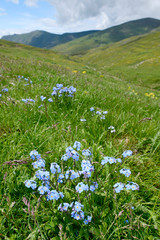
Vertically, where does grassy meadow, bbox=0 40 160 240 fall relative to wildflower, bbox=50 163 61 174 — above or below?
below

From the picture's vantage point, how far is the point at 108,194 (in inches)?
92.9

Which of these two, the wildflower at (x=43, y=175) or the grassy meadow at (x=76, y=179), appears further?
the grassy meadow at (x=76, y=179)

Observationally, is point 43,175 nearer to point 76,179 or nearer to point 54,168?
point 54,168

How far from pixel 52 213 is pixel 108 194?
0.86 meters

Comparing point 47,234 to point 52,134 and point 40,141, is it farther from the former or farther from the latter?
point 52,134

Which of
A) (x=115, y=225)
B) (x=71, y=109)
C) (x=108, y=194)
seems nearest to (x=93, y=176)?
(x=108, y=194)

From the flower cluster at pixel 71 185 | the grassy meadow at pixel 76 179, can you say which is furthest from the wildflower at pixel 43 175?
the grassy meadow at pixel 76 179

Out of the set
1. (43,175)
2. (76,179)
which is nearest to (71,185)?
(76,179)

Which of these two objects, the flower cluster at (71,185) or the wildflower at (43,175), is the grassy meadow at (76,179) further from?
the wildflower at (43,175)

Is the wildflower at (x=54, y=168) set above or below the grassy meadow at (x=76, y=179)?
above

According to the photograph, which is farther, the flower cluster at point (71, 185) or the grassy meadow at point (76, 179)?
the grassy meadow at point (76, 179)

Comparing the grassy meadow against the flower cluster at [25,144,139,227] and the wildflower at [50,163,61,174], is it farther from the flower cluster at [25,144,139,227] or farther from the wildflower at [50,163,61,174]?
the wildflower at [50,163,61,174]

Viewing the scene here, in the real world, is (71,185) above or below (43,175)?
below

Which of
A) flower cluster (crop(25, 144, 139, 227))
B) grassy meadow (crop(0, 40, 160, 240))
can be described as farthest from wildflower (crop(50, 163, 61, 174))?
grassy meadow (crop(0, 40, 160, 240))
